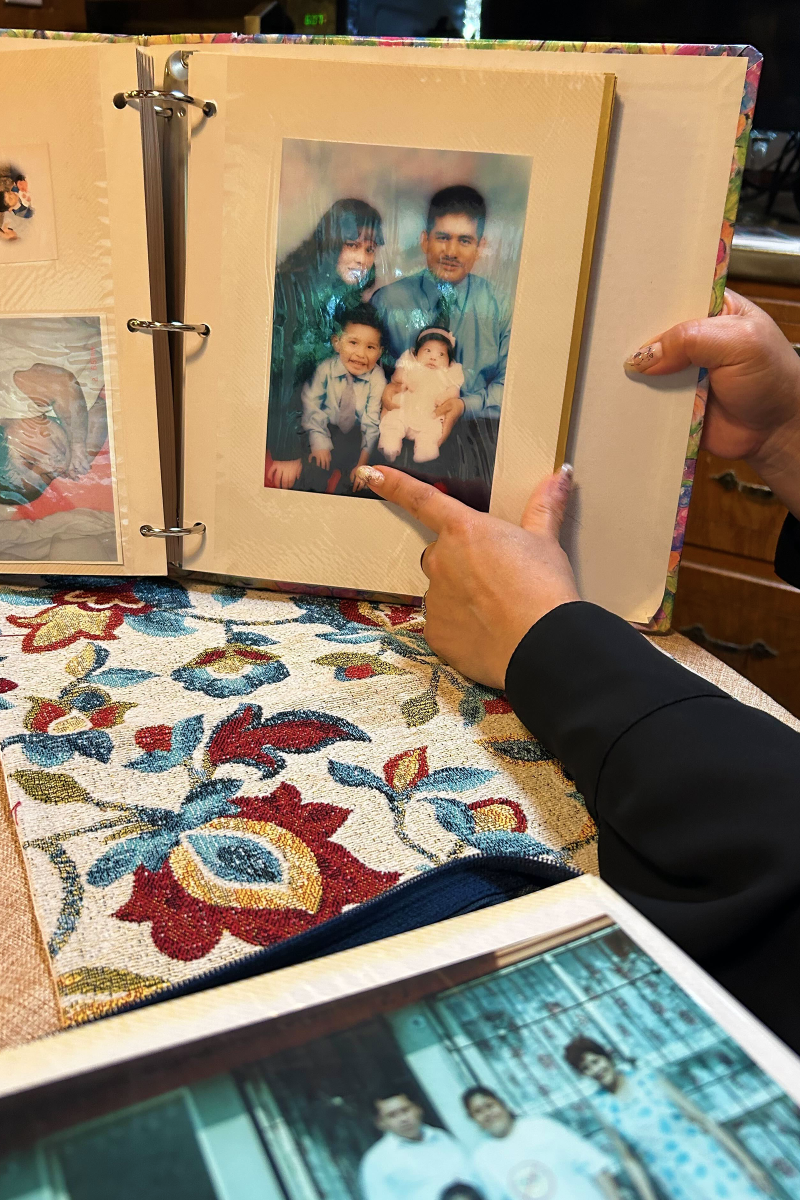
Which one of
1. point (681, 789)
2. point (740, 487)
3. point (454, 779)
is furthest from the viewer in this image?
point (740, 487)

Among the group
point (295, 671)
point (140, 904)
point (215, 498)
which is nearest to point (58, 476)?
point (215, 498)

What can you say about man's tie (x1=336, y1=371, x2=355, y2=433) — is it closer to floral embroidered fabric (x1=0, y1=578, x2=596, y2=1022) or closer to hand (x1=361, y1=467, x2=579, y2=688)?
hand (x1=361, y1=467, x2=579, y2=688)

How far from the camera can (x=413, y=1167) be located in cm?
22

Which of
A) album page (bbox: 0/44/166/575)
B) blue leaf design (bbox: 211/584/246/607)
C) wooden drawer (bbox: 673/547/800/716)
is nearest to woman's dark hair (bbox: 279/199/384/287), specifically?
album page (bbox: 0/44/166/575)

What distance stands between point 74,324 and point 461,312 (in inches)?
10.3

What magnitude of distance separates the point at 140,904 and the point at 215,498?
337 millimetres

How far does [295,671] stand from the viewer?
576 millimetres

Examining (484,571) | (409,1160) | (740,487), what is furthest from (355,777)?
(740,487)

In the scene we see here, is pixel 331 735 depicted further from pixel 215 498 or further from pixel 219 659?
pixel 215 498

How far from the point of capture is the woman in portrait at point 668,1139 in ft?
0.71

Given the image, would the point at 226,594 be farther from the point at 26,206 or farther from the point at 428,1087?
the point at 428,1087

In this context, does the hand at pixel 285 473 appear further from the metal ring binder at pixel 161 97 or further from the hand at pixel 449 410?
the metal ring binder at pixel 161 97

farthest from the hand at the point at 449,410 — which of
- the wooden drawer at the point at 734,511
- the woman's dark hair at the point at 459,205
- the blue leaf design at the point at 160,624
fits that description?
the wooden drawer at the point at 734,511

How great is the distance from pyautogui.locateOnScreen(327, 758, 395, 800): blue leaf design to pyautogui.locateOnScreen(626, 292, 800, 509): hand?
32cm
